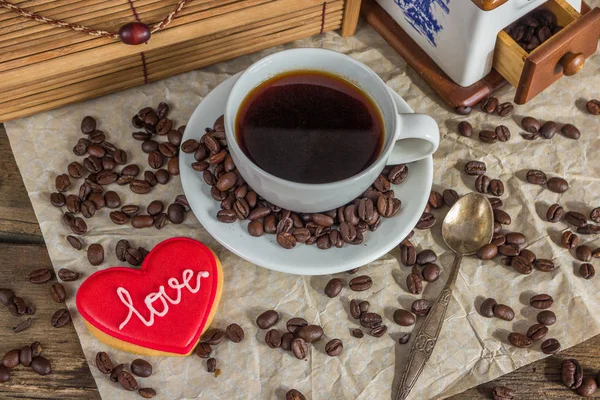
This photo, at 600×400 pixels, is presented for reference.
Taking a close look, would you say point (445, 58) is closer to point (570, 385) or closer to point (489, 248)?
point (489, 248)

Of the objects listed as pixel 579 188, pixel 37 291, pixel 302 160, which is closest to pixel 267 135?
pixel 302 160

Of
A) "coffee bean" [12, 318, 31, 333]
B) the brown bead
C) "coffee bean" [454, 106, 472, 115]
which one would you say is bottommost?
"coffee bean" [12, 318, 31, 333]

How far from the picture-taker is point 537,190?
160cm

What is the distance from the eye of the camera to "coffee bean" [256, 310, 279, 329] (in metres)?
1.44

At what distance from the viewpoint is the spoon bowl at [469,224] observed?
4.97ft

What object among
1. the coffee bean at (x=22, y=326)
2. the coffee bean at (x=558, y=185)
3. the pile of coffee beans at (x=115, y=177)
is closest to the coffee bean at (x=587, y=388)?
the coffee bean at (x=558, y=185)

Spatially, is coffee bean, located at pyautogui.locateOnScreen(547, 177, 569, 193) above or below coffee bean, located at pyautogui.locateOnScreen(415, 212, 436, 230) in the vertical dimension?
above

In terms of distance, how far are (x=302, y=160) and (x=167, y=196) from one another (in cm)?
35

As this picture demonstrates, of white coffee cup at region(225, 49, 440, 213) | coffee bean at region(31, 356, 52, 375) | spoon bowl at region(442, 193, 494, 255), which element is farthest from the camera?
spoon bowl at region(442, 193, 494, 255)

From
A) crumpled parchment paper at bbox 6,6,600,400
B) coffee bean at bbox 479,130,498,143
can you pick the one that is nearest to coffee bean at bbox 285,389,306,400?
crumpled parchment paper at bbox 6,6,600,400

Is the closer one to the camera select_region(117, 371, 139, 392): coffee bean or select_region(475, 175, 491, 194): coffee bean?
select_region(117, 371, 139, 392): coffee bean

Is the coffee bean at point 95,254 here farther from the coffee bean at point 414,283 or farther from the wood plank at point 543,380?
the wood plank at point 543,380

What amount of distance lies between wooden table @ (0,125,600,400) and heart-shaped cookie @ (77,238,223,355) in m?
0.09

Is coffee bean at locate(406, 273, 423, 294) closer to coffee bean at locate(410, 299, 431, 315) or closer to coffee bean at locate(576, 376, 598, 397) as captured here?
coffee bean at locate(410, 299, 431, 315)
